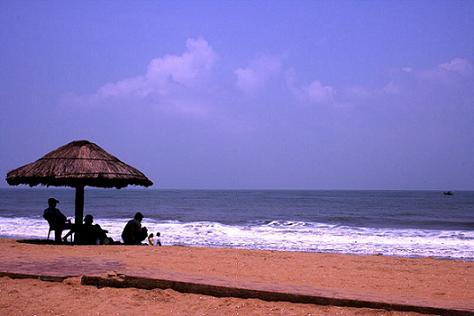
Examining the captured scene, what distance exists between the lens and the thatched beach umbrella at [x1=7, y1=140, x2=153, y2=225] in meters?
11.3

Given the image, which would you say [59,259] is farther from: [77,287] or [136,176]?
[136,176]

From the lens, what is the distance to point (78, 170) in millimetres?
11406

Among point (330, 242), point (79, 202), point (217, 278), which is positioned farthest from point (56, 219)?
point (330, 242)

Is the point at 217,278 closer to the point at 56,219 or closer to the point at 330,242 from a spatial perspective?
the point at 56,219

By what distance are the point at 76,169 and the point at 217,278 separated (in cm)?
615

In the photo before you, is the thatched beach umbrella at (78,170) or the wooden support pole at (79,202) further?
the wooden support pole at (79,202)

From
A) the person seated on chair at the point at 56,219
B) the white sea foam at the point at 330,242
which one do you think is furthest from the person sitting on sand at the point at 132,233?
the white sea foam at the point at 330,242

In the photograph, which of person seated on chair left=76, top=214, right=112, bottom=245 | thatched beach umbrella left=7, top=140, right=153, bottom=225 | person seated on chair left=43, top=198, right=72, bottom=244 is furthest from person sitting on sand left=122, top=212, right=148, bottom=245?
person seated on chair left=43, top=198, right=72, bottom=244

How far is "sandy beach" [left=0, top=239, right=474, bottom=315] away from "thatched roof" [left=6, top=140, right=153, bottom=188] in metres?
1.50

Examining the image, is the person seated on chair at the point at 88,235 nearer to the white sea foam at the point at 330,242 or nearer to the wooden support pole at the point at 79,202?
the wooden support pole at the point at 79,202

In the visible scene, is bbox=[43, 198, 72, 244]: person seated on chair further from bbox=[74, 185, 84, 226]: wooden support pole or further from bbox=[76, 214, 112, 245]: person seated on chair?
bbox=[76, 214, 112, 245]: person seated on chair

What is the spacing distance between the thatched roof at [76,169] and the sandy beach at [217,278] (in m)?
1.50

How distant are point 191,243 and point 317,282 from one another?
32.0 ft

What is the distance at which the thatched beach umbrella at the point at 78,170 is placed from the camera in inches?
447
